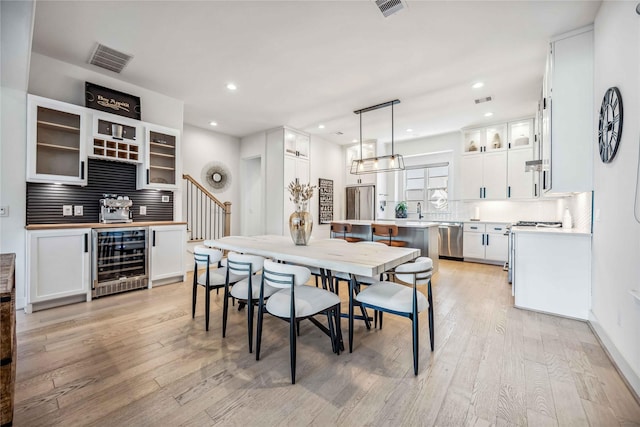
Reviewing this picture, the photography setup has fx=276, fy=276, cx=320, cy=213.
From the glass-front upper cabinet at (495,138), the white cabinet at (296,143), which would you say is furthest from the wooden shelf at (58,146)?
the glass-front upper cabinet at (495,138)

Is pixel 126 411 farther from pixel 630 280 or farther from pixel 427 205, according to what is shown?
pixel 427 205

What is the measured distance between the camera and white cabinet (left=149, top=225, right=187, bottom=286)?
12.8ft

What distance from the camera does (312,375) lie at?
1.89m

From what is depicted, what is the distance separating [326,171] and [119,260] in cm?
485

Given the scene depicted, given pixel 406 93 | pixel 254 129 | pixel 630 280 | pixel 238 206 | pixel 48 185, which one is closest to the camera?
pixel 630 280

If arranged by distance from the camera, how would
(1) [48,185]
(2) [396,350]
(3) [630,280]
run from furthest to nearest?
1. (1) [48,185]
2. (2) [396,350]
3. (3) [630,280]

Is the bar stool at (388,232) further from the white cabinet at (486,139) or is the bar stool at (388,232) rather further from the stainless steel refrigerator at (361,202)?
the white cabinet at (486,139)

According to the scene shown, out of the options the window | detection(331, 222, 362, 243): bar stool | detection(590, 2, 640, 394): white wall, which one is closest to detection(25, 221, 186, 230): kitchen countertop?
detection(331, 222, 362, 243): bar stool

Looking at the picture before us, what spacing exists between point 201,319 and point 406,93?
4.18m

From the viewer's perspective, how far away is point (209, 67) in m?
3.51

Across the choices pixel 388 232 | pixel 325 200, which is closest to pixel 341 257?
pixel 388 232

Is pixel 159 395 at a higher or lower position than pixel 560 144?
lower

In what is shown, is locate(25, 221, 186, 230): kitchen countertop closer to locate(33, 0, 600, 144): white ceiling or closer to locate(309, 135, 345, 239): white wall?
locate(33, 0, 600, 144): white ceiling

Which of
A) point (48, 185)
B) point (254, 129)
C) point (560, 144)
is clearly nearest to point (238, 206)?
point (254, 129)
